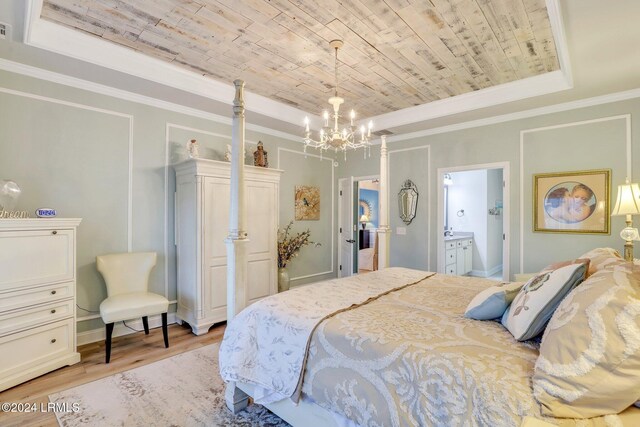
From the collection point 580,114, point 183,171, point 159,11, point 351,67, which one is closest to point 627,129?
point 580,114

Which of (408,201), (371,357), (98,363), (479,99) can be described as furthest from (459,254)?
(98,363)

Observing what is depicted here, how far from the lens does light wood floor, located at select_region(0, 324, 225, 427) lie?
204cm

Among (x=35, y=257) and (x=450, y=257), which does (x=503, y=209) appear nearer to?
(x=450, y=257)

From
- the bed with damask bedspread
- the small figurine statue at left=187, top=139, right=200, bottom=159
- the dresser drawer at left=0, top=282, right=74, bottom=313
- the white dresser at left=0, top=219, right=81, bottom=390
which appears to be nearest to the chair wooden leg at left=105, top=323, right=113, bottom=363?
the white dresser at left=0, top=219, right=81, bottom=390

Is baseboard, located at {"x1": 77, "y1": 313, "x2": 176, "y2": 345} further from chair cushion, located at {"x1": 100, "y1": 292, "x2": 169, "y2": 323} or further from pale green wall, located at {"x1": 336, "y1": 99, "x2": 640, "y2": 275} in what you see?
pale green wall, located at {"x1": 336, "y1": 99, "x2": 640, "y2": 275}

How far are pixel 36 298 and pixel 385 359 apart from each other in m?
2.74

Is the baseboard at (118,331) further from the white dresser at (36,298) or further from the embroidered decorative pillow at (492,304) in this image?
the embroidered decorative pillow at (492,304)

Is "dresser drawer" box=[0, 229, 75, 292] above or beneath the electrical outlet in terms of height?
beneath

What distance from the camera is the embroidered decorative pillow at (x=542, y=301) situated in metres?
1.31

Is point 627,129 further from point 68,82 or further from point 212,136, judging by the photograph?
point 68,82

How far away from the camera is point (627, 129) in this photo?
3.26m

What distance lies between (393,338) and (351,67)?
104 inches

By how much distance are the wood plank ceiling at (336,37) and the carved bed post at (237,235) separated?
759mm

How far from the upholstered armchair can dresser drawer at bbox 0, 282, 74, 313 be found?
1.03ft
